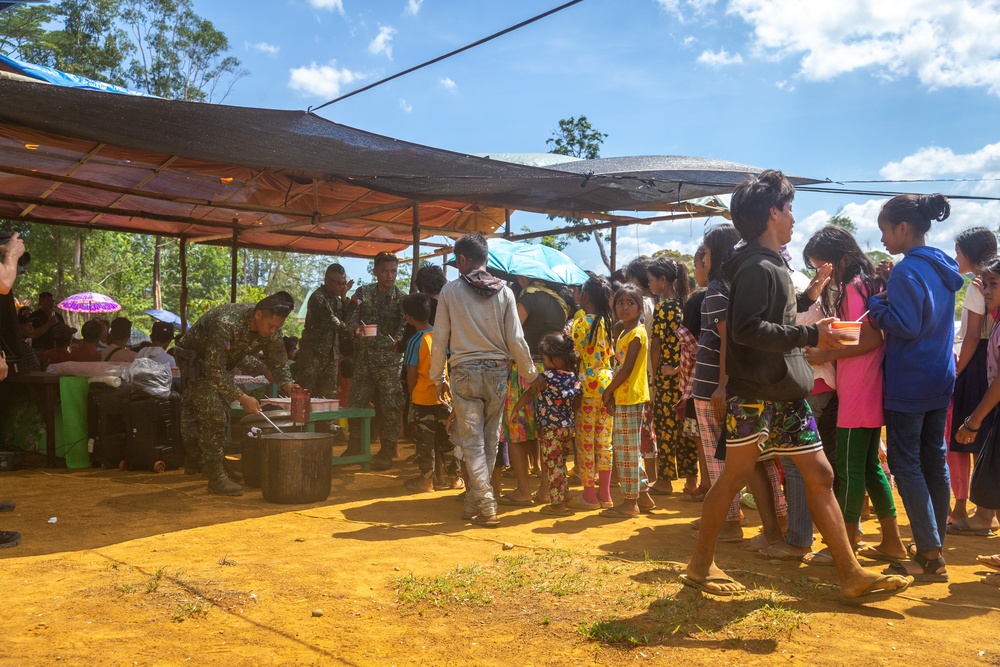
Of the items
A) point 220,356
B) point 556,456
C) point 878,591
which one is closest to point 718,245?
point 556,456

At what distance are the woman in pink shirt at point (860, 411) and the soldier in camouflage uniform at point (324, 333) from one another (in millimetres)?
5221

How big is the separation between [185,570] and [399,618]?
139 cm

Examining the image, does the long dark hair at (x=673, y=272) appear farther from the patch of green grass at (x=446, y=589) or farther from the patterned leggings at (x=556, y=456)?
the patch of green grass at (x=446, y=589)

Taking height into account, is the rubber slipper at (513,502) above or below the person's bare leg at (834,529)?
below

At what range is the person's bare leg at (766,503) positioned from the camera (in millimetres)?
4199

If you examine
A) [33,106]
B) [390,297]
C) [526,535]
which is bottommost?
[526,535]

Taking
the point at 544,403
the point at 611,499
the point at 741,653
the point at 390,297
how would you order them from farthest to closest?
the point at 390,297 → the point at 611,499 → the point at 544,403 → the point at 741,653

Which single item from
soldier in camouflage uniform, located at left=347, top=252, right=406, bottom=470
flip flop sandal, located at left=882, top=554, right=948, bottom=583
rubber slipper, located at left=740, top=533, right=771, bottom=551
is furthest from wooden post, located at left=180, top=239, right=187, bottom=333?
flip flop sandal, located at left=882, top=554, right=948, bottom=583

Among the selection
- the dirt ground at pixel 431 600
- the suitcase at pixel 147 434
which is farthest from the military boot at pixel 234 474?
the dirt ground at pixel 431 600

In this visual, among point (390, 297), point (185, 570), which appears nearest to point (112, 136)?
point (390, 297)

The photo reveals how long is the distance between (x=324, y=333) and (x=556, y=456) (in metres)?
3.60

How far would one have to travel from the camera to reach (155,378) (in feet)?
24.2

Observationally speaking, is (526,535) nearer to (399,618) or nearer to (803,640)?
(399,618)

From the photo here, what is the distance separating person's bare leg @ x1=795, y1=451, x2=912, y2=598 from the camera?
3215mm
